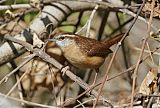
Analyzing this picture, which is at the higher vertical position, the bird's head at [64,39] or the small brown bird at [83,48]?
the bird's head at [64,39]

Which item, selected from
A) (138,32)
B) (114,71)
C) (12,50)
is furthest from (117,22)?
(12,50)

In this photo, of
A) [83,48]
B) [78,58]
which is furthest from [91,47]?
[78,58]

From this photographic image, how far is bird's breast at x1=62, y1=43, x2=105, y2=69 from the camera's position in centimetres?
352

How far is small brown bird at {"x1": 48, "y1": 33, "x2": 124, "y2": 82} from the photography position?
3.56m

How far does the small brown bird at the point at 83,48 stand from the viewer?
11.7 feet

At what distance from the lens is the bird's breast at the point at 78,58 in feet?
11.5

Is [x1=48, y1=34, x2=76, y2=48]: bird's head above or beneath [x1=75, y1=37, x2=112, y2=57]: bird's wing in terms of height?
above

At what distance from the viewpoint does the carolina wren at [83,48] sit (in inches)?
140

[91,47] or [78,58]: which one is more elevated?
[91,47]

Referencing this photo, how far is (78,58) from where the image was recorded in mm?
3533

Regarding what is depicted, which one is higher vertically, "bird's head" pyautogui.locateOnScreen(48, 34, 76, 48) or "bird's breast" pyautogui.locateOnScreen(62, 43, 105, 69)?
"bird's head" pyautogui.locateOnScreen(48, 34, 76, 48)

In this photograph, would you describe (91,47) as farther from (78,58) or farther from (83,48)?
(78,58)

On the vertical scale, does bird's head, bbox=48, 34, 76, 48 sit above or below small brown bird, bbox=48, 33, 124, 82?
above

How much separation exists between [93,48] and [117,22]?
3.47 ft
